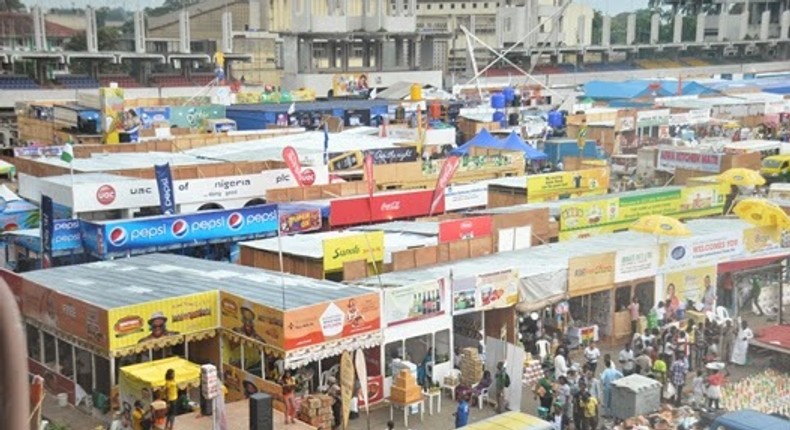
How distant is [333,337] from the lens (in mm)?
12328

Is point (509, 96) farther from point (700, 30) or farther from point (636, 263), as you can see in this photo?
point (700, 30)

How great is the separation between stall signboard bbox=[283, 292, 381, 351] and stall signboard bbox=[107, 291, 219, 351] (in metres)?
1.62

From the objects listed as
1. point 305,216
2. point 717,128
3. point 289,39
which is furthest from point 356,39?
point 305,216

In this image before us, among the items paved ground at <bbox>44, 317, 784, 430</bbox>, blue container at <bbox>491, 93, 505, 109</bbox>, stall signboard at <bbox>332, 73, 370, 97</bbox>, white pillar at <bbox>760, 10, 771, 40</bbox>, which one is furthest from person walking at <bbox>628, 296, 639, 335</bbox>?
white pillar at <bbox>760, 10, 771, 40</bbox>

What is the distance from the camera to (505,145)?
29.3 m

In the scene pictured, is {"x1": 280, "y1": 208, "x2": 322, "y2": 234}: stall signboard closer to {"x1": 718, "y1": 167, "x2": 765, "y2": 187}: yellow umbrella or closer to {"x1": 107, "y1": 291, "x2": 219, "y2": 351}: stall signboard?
{"x1": 107, "y1": 291, "x2": 219, "y2": 351}: stall signboard

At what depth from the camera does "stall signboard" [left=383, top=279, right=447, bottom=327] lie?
13.2 m

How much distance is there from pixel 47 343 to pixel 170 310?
8.42 ft

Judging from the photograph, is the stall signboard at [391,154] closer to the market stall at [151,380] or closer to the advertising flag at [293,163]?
the advertising flag at [293,163]

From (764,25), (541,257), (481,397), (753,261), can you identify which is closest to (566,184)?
(753,261)

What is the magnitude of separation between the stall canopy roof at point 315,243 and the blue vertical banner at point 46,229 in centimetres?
340

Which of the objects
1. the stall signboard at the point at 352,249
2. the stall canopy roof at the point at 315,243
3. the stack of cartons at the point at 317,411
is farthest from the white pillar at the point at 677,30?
the stack of cartons at the point at 317,411

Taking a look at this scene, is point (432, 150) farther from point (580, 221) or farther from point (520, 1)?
point (520, 1)

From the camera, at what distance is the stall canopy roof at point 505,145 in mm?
28856
